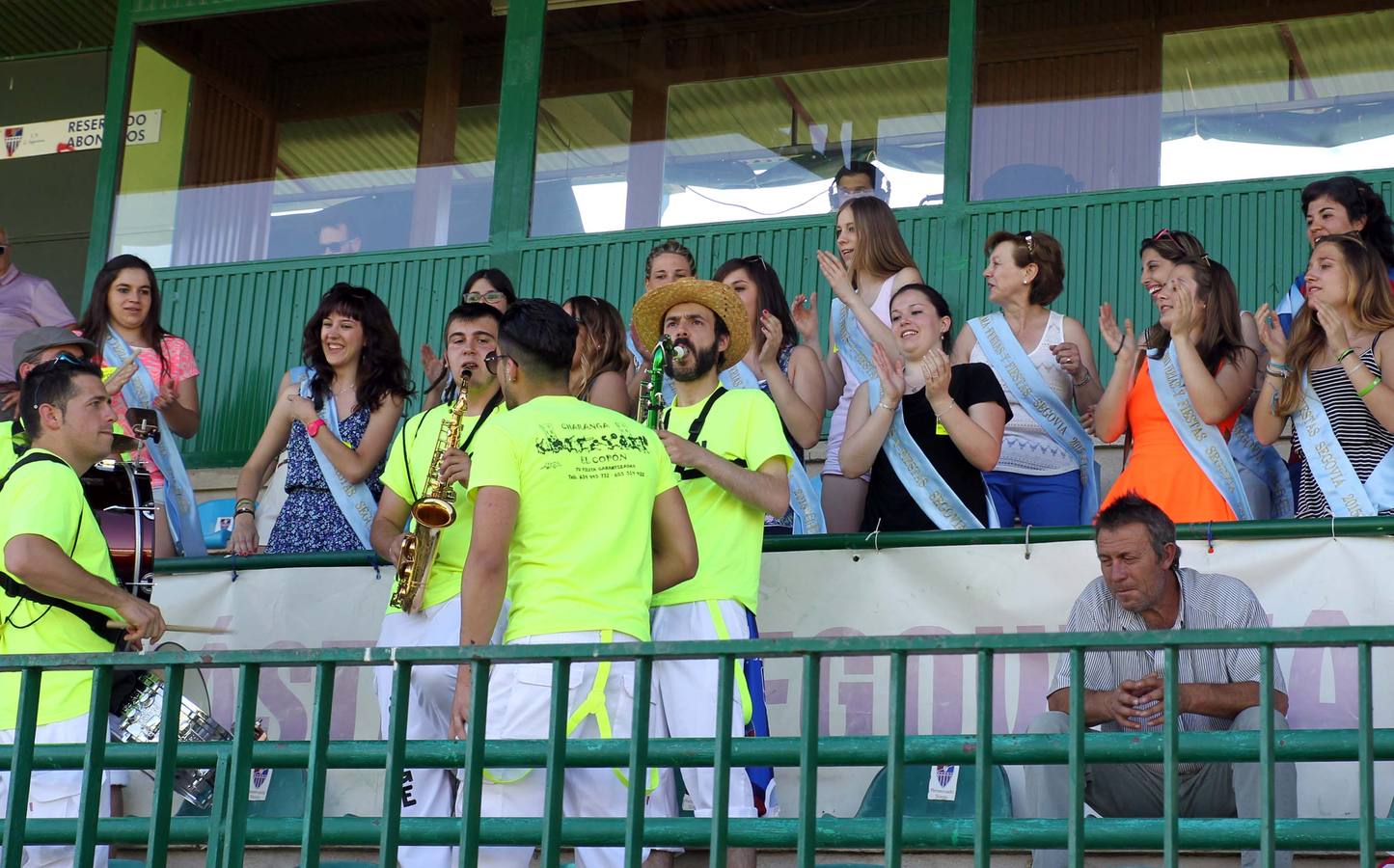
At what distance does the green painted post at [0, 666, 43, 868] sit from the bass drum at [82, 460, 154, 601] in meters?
2.24

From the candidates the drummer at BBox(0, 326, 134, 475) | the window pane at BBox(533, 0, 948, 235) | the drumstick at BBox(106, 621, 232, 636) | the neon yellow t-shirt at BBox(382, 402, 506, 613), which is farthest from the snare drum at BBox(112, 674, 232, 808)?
the window pane at BBox(533, 0, 948, 235)

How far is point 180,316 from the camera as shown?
11.4 metres

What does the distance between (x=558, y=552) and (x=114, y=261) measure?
165 inches

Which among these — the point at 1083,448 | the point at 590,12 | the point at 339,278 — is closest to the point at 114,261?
the point at 339,278

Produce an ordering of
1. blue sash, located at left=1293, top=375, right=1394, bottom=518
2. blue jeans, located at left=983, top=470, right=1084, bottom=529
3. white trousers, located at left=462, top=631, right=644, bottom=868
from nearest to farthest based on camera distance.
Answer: white trousers, located at left=462, top=631, right=644, bottom=868, blue sash, located at left=1293, top=375, right=1394, bottom=518, blue jeans, located at left=983, top=470, right=1084, bottom=529

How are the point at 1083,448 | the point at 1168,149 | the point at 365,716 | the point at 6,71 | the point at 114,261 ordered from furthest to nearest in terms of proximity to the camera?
the point at 6,71 → the point at 1168,149 → the point at 114,261 → the point at 1083,448 → the point at 365,716

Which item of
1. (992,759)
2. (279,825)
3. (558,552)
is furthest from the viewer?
(558,552)

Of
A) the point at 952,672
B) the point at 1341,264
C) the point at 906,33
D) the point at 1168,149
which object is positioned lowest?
the point at 952,672

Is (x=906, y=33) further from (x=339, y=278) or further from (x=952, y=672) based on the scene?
(x=952, y=672)

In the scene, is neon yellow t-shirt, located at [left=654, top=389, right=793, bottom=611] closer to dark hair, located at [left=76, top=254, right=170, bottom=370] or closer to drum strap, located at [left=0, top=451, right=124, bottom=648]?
drum strap, located at [left=0, top=451, right=124, bottom=648]

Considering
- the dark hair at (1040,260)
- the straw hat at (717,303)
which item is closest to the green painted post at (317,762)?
the straw hat at (717,303)

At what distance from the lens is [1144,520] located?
5.91m

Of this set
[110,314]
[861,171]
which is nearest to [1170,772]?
[110,314]

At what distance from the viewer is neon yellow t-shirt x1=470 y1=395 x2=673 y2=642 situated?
5.27 meters
